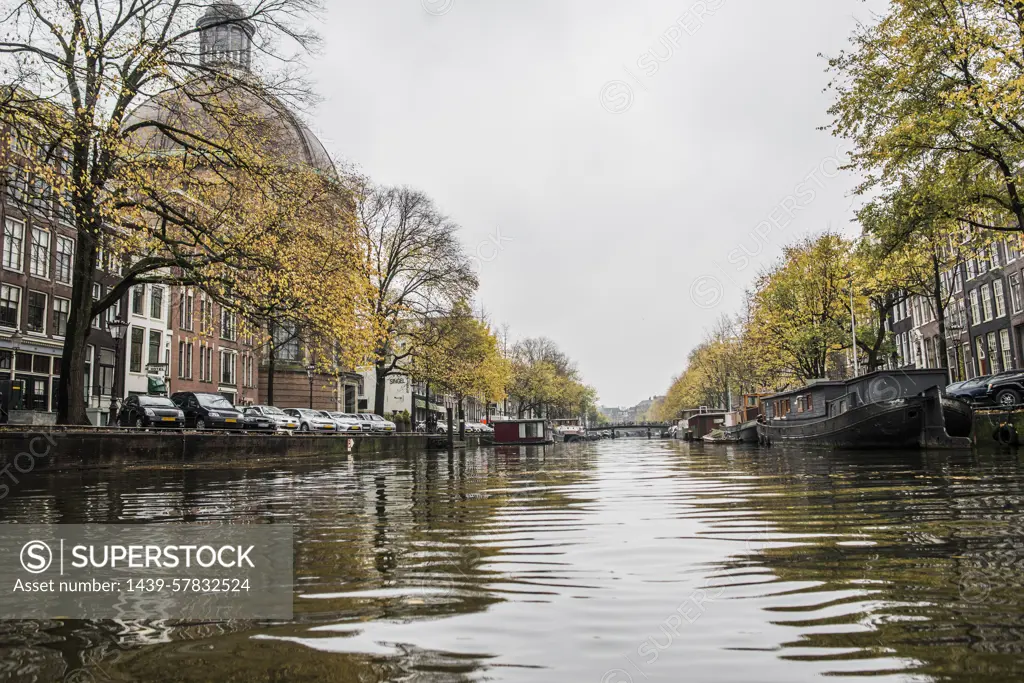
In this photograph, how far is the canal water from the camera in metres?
2.96

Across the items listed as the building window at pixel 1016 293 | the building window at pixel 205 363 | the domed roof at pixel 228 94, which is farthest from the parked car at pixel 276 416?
the building window at pixel 1016 293

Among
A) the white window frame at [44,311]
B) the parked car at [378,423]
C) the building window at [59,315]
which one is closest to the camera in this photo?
the white window frame at [44,311]

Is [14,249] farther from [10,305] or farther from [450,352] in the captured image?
[450,352]

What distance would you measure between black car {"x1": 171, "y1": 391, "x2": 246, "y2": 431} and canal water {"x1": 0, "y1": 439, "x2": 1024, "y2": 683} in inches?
1020

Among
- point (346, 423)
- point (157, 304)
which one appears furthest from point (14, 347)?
point (346, 423)

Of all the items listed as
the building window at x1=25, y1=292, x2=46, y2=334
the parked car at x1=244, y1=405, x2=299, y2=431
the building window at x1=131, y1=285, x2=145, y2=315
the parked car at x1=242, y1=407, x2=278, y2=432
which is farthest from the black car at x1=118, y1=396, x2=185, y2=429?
the building window at x1=131, y1=285, x2=145, y2=315

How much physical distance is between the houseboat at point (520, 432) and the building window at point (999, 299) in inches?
1250

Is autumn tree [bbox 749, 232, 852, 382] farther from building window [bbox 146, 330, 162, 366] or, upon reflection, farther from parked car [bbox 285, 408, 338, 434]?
building window [bbox 146, 330, 162, 366]

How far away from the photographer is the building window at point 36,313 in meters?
38.0

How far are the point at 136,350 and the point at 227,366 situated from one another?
10.8 meters

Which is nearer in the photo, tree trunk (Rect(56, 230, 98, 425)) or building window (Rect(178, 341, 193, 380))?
tree trunk (Rect(56, 230, 98, 425))

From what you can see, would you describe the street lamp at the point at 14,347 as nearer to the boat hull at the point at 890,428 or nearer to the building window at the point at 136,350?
the building window at the point at 136,350

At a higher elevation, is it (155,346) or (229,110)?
(229,110)

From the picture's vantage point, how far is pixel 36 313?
3859 centimetres
